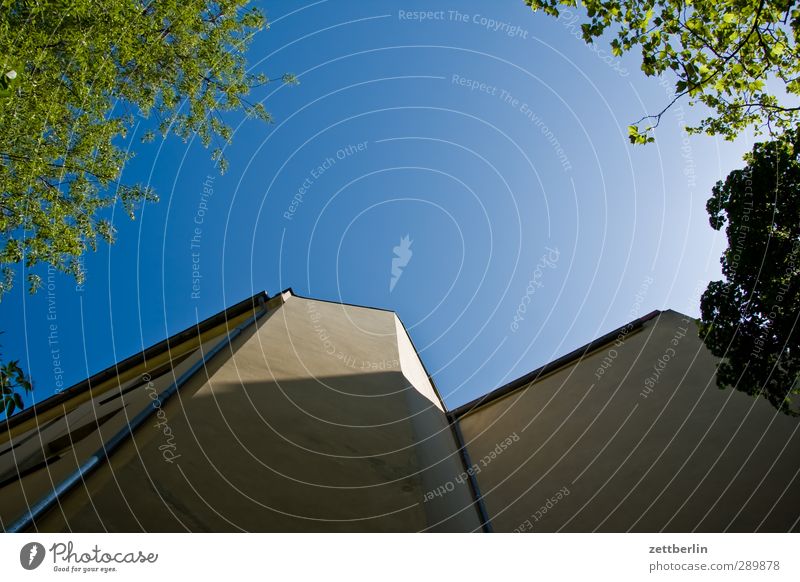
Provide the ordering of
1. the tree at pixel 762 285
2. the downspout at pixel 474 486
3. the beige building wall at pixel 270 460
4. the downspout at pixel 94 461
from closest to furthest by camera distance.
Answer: the downspout at pixel 94 461
the beige building wall at pixel 270 460
the tree at pixel 762 285
the downspout at pixel 474 486

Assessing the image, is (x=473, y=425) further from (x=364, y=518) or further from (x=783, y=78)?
(x=783, y=78)

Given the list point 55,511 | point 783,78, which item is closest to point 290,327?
point 55,511

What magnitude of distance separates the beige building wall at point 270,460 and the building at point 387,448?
3 centimetres

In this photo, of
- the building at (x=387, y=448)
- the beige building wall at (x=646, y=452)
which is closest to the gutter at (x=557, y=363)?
the building at (x=387, y=448)

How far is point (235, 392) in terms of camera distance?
22.5 ft

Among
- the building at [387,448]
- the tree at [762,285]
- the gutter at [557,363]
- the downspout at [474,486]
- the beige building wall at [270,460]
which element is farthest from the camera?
the gutter at [557,363]

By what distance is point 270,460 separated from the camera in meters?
5.92

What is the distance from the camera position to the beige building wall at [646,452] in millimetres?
6934

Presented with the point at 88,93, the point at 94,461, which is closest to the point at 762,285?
the point at 94,461

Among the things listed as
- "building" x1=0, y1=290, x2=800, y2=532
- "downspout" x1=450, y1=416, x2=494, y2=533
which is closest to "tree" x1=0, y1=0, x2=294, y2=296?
"building" x1=0, y1=290, x2=800, y2=532

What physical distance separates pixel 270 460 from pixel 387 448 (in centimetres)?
215

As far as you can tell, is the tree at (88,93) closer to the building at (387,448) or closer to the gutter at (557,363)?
the building at (387,448)

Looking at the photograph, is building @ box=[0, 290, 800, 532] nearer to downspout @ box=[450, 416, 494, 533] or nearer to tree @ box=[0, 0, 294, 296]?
downspout @ box=[450, 416, 494, 533]

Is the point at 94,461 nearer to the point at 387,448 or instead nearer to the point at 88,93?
the point at 387,448
